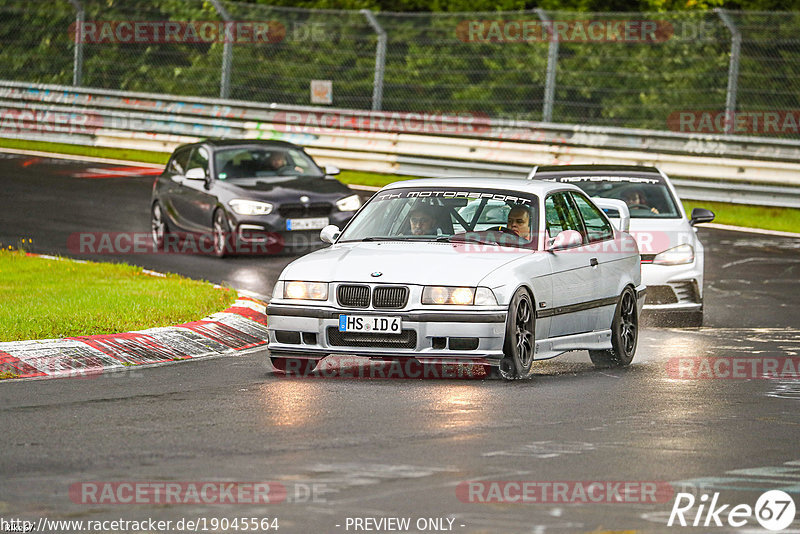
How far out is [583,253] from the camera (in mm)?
11859

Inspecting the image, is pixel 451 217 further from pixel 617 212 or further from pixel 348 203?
pixel 348 203

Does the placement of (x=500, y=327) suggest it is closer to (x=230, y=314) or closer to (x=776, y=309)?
(x=230, y=314)

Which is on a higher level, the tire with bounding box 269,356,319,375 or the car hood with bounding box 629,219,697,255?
the car hood with bounding box 629,219,697,255

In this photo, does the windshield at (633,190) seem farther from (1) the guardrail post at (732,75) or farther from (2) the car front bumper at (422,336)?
(1) the guardrail post at (732,75)

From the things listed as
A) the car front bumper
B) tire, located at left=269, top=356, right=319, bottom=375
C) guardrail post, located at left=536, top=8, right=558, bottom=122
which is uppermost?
guardrail post, located at left=536, top=8, right=558, bottom=122

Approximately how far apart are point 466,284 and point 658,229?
5499 mm

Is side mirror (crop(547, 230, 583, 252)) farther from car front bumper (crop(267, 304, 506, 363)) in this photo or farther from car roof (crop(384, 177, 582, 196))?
car front bumper (crop(267, 304, 506, 363))

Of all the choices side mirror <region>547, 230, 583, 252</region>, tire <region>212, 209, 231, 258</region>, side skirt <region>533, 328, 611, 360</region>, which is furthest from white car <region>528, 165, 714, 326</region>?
tire <region>212, 209, 231, 258</region>

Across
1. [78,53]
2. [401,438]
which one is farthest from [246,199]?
[78,53]

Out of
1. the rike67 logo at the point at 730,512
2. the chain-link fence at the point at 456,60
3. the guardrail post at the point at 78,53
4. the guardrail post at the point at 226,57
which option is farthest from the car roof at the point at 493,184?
the guardrail post at the point at 78,53

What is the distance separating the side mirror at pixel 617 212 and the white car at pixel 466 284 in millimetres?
1495

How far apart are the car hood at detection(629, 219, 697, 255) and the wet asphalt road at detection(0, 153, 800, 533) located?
2.39m

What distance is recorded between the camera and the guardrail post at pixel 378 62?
27141 millimetres

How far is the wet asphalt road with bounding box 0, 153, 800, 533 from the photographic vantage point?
6.68 m
